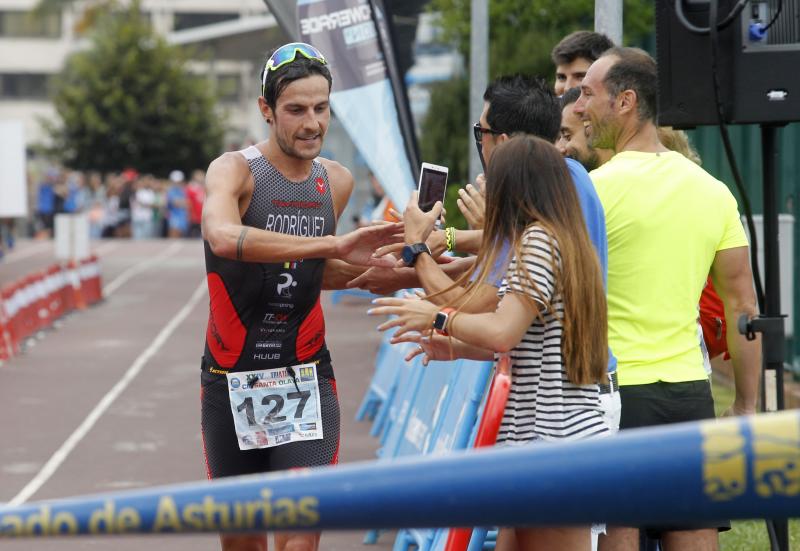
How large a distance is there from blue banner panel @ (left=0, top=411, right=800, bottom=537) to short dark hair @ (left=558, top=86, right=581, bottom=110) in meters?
4.32

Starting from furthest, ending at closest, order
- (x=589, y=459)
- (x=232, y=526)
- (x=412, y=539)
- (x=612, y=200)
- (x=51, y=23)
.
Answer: (x=51, y=23), (x=412, y=539), (x=612, y=200), (x=232, y=526), (x=589, y=459)

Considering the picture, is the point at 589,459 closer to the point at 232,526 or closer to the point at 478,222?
the point at 232,526

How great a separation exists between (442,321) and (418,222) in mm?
531

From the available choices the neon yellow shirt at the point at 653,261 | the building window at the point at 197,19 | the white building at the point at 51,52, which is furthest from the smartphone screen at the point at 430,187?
the building window at the point at 197,19

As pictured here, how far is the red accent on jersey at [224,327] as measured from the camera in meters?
4.89

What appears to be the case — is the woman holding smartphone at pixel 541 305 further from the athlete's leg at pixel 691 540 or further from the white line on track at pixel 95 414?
the white line on track at pixel 95 414

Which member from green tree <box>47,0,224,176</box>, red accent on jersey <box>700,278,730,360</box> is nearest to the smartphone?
red accent on jersey <box>700,278,730,360</box>

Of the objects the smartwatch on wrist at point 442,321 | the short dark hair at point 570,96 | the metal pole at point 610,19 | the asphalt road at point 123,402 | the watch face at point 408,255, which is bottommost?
the asphalt road at point 123,402

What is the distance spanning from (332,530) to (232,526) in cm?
12

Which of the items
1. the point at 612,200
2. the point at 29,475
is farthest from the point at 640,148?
the point at 29,475

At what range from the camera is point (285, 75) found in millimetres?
4816

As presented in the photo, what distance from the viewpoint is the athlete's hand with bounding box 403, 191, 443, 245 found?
453 cm

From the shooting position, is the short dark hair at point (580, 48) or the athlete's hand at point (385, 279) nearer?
the athlete's hand at point (385, 279)

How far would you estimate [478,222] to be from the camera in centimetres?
488
